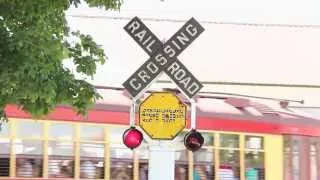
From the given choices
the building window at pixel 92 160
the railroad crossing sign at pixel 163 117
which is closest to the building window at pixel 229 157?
the building window at pixel 92 160

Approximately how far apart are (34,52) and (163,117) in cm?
194

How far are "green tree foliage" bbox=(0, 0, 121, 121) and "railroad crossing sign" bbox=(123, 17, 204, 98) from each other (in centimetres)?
96

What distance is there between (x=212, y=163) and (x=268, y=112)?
2083 millimetres

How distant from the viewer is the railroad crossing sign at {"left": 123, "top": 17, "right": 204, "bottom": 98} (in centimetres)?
838

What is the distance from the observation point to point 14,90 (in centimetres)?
706

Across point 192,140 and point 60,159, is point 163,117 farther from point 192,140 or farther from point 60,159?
point 60,159

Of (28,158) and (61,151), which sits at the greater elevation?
(61,151)

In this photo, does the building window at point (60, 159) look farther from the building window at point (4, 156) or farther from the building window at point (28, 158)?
the building window at point (4, 156)

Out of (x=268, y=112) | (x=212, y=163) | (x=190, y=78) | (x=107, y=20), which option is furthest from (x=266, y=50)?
(x=190, y=78)

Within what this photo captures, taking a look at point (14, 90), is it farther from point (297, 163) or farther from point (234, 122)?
point (297, 163)

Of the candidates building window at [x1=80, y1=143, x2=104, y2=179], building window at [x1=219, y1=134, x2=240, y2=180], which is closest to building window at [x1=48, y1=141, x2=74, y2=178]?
building window at [x1=80, y1=143, x2=104, y2=179]

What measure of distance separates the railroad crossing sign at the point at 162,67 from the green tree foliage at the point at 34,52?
962 mm

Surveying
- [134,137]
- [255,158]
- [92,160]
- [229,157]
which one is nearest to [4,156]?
[92,160]

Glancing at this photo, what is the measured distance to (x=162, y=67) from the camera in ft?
27.6
